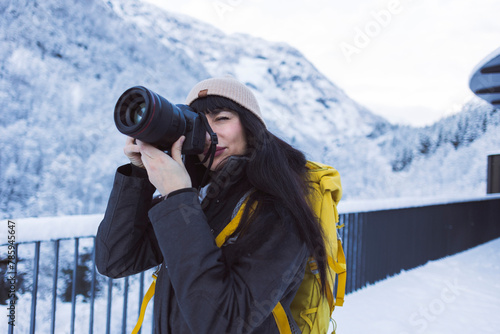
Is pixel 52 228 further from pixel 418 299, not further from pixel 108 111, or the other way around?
pixel 108 111

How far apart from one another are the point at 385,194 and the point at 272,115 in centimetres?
1033

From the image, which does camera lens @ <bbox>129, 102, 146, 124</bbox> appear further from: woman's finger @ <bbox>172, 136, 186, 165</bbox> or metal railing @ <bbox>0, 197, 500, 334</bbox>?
metal railing @ <bbox>0, 197, 500, 334</bbox>

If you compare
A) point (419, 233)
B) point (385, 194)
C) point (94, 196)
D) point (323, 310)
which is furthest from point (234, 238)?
point (385, 194)

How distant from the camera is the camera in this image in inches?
34.9

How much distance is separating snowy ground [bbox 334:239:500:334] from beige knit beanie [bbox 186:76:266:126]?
2349 millimetres

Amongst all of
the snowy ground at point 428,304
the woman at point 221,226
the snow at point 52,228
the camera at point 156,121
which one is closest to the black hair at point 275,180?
the woman at point 221,226

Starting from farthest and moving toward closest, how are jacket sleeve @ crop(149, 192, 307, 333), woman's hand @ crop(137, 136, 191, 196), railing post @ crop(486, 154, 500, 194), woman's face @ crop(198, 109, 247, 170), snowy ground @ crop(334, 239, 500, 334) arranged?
railing post @ crop(486, 154, 500, 194)
snowy ground @ crop(334, 239, 500, 334)
woman's face @ crop(198, 109, 247, 170)
woman's hand @ crop(137, 136, 191, 196)
jacket sleeve @ crop(149, 192, 307, 333)

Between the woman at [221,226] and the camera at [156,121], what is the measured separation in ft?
0.11

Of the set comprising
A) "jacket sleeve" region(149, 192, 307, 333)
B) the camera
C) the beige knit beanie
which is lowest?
"jacket sleeve" region(149, 192, 307, 333)

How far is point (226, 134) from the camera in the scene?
3.70 feet

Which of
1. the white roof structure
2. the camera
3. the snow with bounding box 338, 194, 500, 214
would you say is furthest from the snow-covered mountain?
the white roof structure

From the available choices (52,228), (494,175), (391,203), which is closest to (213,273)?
(52,228)

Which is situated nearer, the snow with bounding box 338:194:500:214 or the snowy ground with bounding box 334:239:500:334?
the snowy ground with bounding box 334:239:500:334

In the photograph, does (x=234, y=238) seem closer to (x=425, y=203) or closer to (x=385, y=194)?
(x=425, y=203)
